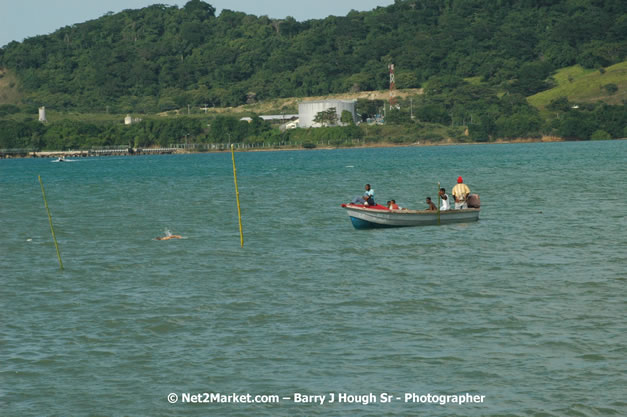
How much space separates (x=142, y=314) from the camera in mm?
29031

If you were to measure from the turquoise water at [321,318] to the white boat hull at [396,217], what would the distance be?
66cm

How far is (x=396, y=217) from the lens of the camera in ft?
164

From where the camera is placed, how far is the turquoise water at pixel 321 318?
20781 millimetres

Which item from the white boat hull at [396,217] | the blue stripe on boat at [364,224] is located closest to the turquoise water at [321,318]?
the blue stripe on boat at [364,224]

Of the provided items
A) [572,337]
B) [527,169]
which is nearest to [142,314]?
[572,337]

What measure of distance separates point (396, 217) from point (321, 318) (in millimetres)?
22778

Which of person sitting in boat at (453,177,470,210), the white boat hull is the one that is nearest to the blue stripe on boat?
the white boat hull

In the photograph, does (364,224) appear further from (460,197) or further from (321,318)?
(321,318)

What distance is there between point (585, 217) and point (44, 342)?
39.6 metres

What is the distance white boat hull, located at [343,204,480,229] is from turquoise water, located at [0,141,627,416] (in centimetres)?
66

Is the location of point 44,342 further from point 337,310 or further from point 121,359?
point 337,310

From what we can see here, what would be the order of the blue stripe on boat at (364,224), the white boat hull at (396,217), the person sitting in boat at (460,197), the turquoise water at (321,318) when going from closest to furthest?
the turquoise water at (321,318) → the white boat hull at (396,217) → the blue stripe on boat at (364,224) → the person sitting in boat at (460,197)

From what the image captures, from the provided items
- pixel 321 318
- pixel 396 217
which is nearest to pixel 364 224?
pixel 396 217

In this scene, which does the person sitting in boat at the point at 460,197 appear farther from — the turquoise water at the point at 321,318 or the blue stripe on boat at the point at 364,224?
the blue stripe on boat at the point at 364,224
